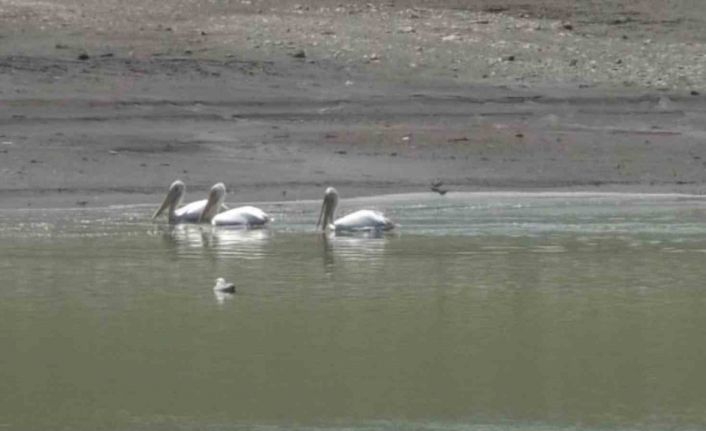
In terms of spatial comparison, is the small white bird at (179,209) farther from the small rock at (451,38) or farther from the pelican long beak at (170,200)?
the small rock at (451,38)

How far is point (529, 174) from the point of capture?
17.2m

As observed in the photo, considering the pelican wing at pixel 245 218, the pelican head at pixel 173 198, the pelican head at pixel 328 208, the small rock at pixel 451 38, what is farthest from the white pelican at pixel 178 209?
the small rock at pixel 451 38

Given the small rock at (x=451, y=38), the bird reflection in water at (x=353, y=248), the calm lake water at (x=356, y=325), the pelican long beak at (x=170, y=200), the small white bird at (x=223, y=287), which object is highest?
the small rock at (x=451, y=38)

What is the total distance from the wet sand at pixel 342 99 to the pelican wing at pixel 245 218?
5.30ft

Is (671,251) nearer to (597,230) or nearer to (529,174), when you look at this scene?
(597,230)

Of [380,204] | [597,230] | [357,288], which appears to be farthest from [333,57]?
[357,288]

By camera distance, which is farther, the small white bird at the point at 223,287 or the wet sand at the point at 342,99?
the wet sand at the point at 342,99

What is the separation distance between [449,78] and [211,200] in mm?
6809

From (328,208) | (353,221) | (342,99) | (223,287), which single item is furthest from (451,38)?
(223,287)

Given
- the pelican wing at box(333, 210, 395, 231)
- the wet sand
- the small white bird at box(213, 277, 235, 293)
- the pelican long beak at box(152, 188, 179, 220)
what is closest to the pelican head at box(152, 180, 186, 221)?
the pelican long beak at box(152, 188, 179, 220)

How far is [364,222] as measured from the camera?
44.7ft

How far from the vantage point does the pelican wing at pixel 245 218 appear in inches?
547

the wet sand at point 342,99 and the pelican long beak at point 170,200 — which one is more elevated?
the wet sand at point 342,99

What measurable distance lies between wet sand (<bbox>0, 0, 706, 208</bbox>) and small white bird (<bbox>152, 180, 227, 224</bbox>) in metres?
0.90
